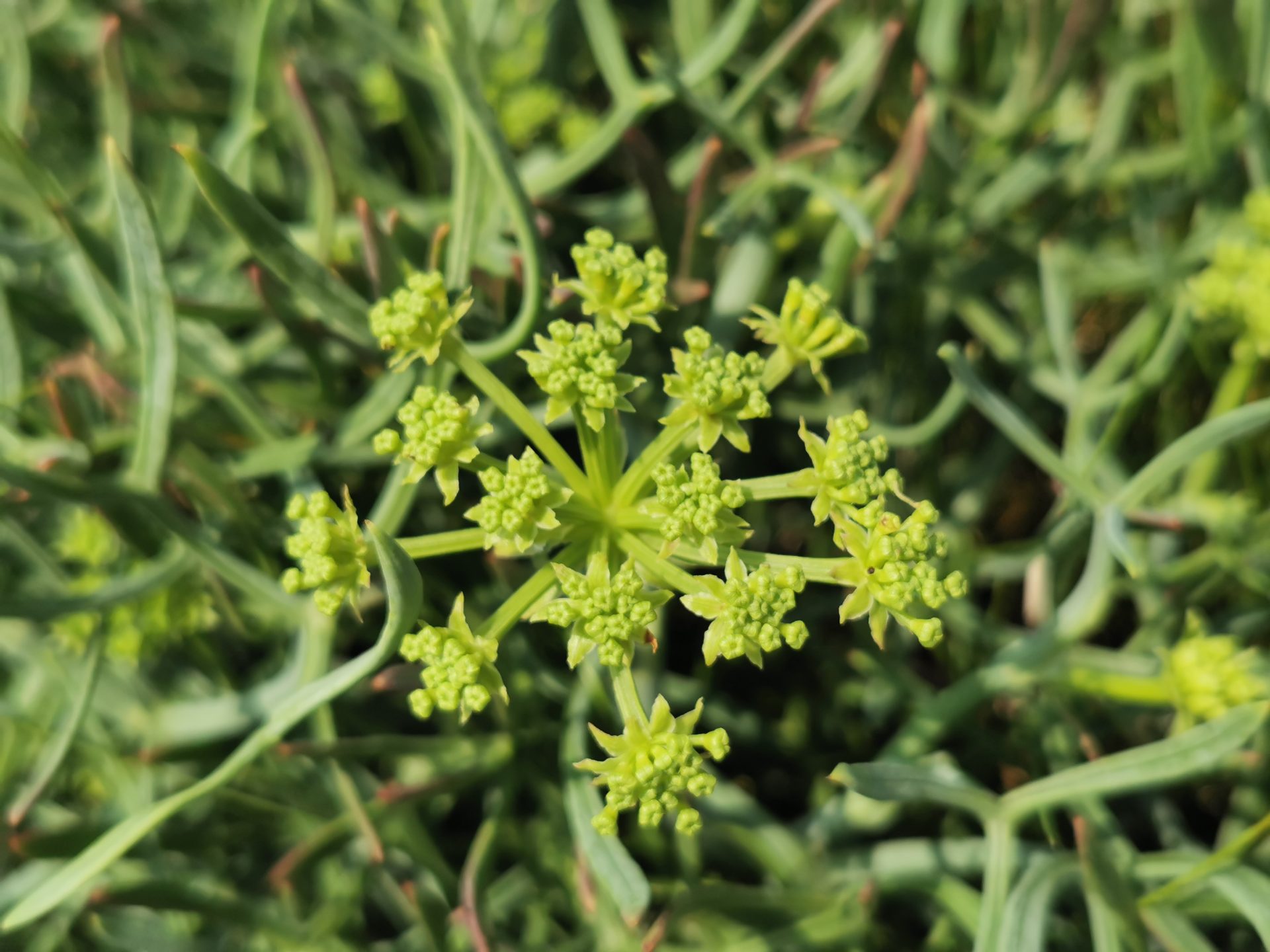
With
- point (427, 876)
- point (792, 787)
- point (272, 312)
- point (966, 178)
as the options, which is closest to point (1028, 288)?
point (966, 178)

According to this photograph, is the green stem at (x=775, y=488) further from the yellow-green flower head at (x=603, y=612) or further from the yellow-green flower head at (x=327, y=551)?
the yellow-green flower head at (x=327, y=551)

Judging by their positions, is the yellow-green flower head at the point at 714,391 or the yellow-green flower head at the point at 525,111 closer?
the yellow-green flower head at the point at 714,391

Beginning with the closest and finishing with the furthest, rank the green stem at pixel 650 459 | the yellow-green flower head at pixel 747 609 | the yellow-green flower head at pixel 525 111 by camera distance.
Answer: the yellow-green flower head at pixel 747 609, the green stem at pixel 650 459, the yellow-green flower head at pixel 525 111

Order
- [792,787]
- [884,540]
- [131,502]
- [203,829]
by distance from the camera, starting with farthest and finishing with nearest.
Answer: [792,787]
[203,829]
[131,502]
[884,540]

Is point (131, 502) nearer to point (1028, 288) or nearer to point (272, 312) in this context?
point (272, 312)

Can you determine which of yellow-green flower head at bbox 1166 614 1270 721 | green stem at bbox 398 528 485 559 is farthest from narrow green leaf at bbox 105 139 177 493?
yellow-green flower head at bbox 1166 614 1270 721

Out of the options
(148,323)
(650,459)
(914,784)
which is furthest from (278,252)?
(914,784)

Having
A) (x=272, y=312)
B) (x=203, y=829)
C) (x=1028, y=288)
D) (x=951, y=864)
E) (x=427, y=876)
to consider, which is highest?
(x=1028, y=288)

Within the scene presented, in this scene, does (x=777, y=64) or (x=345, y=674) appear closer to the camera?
(x=345, y=674)

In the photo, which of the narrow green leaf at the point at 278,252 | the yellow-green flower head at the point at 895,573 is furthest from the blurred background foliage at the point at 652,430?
the yellow-green flower head at the point at 895,573
